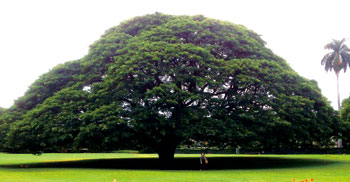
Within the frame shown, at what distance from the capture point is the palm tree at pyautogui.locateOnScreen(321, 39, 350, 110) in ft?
189

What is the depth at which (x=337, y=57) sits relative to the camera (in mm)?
57875

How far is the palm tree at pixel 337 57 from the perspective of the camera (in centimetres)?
5759

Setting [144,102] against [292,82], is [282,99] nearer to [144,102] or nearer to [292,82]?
[292,82]

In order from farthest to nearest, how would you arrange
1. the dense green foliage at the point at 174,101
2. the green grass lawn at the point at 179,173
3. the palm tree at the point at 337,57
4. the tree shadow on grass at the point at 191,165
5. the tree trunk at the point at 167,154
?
the palm tree at the point at 337,57
the tree trunk at the point at 167,154
the tree shadow on grass at the point at 191,165
the dense green foliage at the point at 174,101
the green grass lawn at the point at 179,173

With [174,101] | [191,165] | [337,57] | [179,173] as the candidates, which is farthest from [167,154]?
[337,57]

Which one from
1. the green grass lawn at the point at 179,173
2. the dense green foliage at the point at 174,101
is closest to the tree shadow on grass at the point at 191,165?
the green grass lawn at the point at 179,173

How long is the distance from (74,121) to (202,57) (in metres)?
10.6

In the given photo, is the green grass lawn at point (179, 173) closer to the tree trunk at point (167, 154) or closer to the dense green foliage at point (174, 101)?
the tree trunk at point (167, 154)

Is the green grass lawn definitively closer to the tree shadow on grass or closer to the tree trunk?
the tree shadow on grass

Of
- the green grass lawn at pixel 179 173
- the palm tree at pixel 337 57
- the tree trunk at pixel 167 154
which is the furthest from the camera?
the palm tree at pixel 337 57

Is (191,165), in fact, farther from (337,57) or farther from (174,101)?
(337,57)

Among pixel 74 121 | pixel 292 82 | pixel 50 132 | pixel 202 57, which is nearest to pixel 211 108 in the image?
pixel 202 57

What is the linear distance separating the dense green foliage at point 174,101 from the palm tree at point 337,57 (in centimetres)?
3400

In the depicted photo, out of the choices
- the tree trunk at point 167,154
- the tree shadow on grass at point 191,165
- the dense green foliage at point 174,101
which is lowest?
the tree shadow on grass at point 191,165
